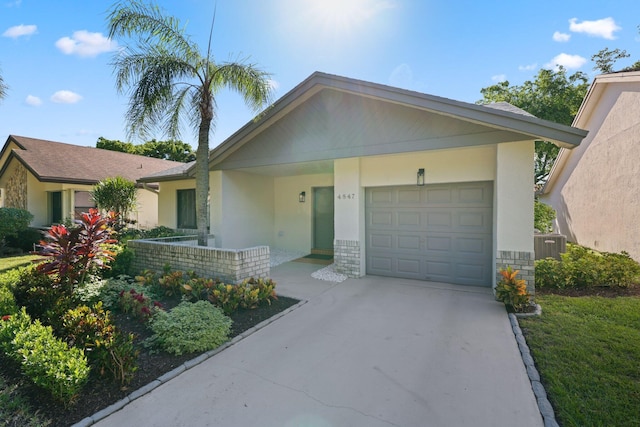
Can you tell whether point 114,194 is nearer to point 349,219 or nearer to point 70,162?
Result: point 70,162

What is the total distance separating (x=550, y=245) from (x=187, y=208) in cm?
1319

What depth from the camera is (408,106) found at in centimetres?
680

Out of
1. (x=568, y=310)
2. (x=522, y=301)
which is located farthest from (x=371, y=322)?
(x=568, y=310)

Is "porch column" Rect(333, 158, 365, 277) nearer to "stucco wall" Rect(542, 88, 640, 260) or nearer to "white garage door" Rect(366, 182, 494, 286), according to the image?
"white garage door" Rect(366, 182, 494, 286)

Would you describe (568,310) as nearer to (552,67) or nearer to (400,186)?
(400,186)

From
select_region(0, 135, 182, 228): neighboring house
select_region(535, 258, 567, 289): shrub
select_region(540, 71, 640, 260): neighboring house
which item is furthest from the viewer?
select_region(0, 135, 182, 228): neighboring house

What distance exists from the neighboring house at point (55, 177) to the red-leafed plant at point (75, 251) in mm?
9234

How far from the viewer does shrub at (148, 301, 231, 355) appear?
4.02m

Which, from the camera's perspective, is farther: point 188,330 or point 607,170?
point 607,170

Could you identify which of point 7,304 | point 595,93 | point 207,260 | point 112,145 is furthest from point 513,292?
point 112,145

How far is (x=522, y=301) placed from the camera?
5305 millimetres

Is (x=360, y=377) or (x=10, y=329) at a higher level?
(x=10, y=329)

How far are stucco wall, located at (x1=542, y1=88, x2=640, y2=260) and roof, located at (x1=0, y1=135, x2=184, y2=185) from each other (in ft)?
60.2

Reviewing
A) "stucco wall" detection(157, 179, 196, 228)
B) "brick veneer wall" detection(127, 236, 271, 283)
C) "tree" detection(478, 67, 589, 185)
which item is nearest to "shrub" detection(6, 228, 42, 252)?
"stucco wall" detection(157, 179, 196, 228)
